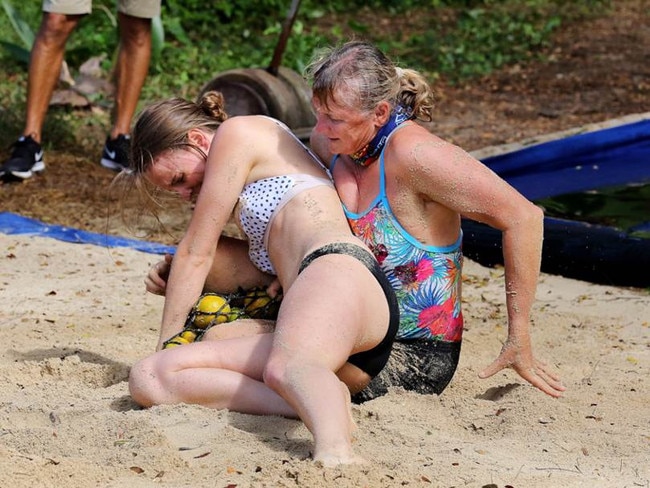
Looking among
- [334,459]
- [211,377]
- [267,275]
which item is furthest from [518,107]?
[334,459]

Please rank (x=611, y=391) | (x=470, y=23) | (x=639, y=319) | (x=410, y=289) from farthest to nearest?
(x=470, y=23), (x=639, y=319), (x=611, y=391), (x=410, y=289)

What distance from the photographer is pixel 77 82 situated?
814 cm

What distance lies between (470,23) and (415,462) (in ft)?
28.3

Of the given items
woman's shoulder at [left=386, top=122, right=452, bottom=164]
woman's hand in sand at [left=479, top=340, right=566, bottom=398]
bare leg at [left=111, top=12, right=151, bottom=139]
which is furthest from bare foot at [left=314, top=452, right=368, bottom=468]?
bare leg at [left=111, top=12, right=151, bottom=139]

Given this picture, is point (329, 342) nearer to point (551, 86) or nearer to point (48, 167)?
point (48, 167)

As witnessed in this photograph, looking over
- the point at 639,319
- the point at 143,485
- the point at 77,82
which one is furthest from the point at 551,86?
the point at 143,485

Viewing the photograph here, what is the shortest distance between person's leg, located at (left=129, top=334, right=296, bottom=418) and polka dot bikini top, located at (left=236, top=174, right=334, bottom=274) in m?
0.35

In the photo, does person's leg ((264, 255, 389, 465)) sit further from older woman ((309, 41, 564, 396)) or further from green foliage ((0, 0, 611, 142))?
green foliage ((0, 0, 611, 142))

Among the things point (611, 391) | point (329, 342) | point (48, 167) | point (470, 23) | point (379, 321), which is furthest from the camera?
point (470, 23)

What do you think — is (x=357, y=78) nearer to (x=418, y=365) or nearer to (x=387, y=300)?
(x=387, y=300)

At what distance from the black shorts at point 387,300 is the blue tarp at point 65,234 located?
2296 millimetres

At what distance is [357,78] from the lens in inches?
122

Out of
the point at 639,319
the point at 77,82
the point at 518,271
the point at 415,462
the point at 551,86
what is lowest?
the point at 77,82

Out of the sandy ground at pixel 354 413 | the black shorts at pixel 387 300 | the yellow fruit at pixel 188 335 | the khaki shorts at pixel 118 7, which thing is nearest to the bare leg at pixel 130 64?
the khaki shorts at pixel 118 7
